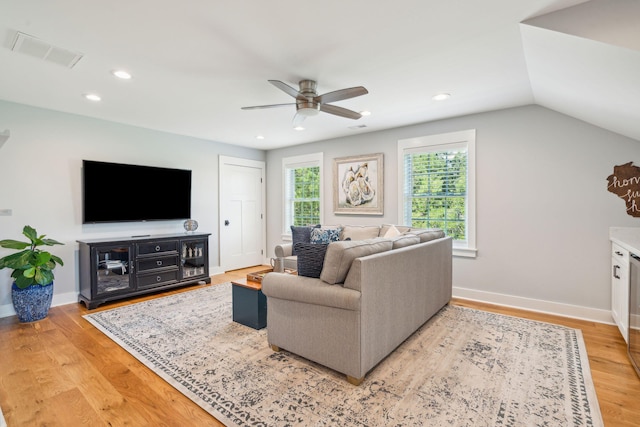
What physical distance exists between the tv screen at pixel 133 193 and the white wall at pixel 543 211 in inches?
159

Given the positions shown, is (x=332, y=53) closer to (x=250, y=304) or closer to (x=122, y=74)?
(x=122, y=74)

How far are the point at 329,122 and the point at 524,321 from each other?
11.1 ft

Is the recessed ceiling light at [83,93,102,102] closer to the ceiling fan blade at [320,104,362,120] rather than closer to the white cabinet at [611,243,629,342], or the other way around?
the ceiling fan blade at [320,104,362,120]

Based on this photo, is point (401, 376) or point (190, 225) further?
point (190, 225)

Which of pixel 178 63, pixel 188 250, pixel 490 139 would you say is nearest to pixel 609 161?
pixel 490 139

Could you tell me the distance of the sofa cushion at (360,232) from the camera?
4223 mm

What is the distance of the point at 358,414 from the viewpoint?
1.78 m

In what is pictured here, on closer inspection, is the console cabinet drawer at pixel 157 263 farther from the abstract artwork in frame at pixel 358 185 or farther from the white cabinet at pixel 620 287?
the white cabinet at pixel 620 287

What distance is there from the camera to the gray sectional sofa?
80.5 inches

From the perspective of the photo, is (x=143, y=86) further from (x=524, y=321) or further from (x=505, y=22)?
(x=524, y=321)

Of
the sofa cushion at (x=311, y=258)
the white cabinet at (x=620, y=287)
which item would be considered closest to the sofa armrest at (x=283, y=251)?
the sofa cushion at (x=311, y=258)

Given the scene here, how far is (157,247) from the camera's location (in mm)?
4344

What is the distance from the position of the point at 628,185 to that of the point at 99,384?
4973mm

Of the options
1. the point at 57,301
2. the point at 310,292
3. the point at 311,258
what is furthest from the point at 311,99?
the point at 57,301
